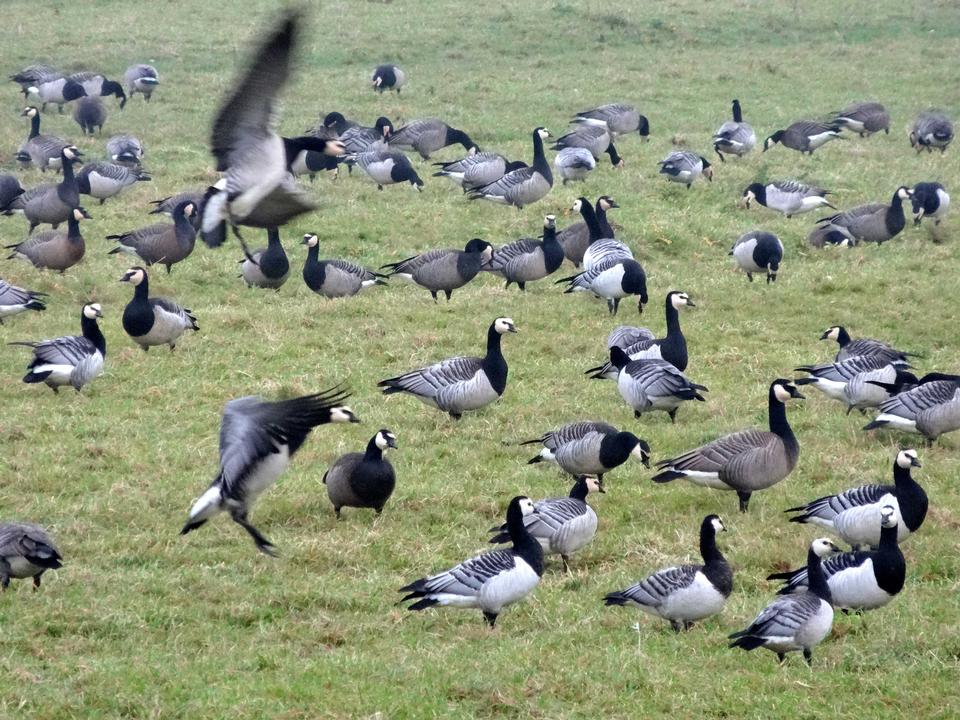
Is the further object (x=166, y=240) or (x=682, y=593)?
(x=166, y=240)

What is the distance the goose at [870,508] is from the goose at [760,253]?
6646mm

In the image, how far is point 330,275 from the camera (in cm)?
1534

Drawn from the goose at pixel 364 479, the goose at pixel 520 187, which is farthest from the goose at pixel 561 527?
the goose at pixel 520 187

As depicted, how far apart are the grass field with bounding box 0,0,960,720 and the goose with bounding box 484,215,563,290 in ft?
1.00

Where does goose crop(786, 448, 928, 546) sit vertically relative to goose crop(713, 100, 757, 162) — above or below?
above

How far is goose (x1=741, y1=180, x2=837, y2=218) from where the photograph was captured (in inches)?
737

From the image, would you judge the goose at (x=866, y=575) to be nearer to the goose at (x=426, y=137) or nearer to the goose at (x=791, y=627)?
the goose at (x=791, y=627)

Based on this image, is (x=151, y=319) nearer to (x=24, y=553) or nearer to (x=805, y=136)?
(x=24, y=553)

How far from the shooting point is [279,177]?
26.6 ft

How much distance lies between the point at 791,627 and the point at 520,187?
1237 centimetres

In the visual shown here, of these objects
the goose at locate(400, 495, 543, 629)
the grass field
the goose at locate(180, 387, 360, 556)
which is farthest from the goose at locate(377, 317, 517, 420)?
the goose at locate(180, 387, 360, 556)

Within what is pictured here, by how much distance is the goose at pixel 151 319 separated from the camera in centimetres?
1316

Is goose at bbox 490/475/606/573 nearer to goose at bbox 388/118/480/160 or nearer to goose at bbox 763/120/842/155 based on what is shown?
goose at bbox 388/118/480/160

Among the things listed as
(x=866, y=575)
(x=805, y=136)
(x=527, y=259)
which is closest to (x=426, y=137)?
(x=805, y=136)
